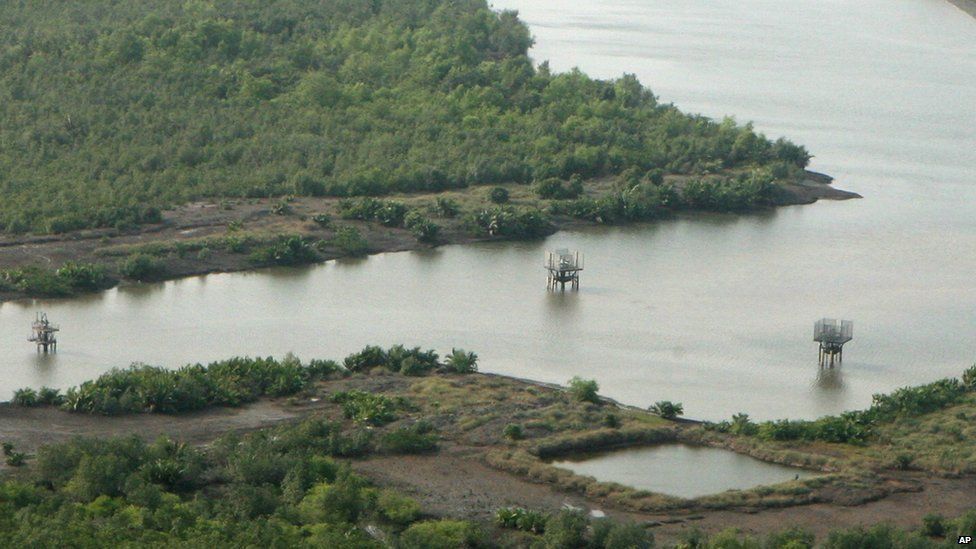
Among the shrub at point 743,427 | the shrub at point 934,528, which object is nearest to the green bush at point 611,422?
the shrub at point 743,427

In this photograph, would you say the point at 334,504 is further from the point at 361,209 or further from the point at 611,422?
the point at 361,209

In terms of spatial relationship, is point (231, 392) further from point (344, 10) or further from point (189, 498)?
point (344, 10)

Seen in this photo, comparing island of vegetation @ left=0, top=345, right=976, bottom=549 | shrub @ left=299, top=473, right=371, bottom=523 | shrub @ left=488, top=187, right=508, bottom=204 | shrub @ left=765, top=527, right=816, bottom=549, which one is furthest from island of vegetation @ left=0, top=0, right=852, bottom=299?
shrub @ left=765, top=527, right=816, bottom=549

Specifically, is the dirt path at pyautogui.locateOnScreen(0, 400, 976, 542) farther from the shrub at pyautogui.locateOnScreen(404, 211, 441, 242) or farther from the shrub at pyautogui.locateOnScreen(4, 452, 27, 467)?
the shrub at pyautogui.locateOnScreen(404, 211, 441, 242)

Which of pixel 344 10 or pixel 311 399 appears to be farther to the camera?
pixel 344 10

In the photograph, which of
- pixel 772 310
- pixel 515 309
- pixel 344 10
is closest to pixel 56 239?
pixel 515 309

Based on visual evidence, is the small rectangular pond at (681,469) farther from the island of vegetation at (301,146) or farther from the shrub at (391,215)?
the shrub at (391,215)
